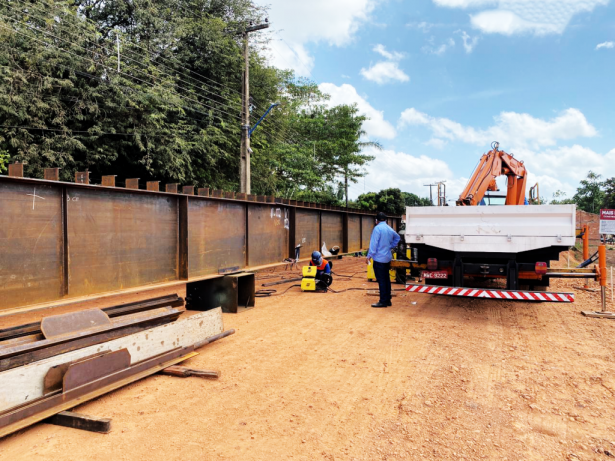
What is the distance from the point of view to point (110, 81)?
15258 millimetres

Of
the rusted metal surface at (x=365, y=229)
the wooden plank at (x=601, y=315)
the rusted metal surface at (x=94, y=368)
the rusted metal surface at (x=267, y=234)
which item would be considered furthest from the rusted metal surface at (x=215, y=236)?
the rusted metal surface at (x=365, y=229)

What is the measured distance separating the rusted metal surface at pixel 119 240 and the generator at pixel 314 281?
130 inches

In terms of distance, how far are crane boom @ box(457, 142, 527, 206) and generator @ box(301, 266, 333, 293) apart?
362 centimetres

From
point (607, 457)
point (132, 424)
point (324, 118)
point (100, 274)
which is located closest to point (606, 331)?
point (607, 457)

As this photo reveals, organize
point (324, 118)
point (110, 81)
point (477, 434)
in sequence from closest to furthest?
1. point (477, 434)
2. point (110, 81)
3. point (324, 118)

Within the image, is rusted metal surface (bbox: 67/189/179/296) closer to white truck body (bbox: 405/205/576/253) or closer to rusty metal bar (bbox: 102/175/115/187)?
rusty metal bar (bbox: 102/175/115/187)

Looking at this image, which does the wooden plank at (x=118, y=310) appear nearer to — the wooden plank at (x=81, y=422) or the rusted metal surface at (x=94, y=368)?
the rusted metal surface at (x=94, y=368)

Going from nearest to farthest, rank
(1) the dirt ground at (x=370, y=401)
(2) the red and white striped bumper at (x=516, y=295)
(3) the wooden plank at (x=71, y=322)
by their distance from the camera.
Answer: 1. (1) the dirt ground at (x=370, y=401)
2. (3) the wooden plank at (x=71, y=322)
3. (2) the red and white striped bumper at (x=516, y=295)

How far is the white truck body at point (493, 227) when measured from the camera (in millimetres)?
6367

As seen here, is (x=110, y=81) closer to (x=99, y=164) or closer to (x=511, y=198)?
(x=99, y=164)

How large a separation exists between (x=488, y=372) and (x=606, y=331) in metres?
3.05

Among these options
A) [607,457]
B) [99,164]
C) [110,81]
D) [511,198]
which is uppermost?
[110,81]

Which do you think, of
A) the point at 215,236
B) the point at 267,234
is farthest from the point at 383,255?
the point at 267,234

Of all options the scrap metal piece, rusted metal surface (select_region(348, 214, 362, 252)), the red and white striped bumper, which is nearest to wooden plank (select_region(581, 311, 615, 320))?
the red and white striped bumper
